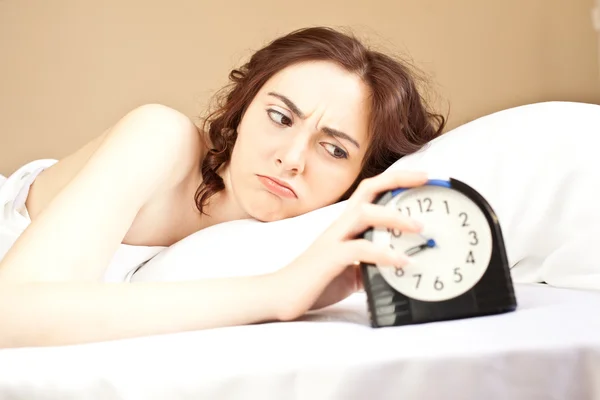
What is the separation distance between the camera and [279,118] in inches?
62.5

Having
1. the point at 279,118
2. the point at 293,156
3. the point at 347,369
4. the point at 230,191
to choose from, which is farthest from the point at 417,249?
the point at 230,191

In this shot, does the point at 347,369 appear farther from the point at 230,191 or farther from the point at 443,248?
the point at 230,191

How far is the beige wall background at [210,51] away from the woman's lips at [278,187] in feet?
3.65

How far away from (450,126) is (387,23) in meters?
0.43

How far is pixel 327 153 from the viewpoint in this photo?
1.60 metres

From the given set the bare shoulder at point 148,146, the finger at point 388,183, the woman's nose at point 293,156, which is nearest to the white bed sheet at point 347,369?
the finger at point 388,183

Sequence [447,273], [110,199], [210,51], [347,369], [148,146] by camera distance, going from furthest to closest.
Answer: [210,51], [148,146], [110,199], [447,273], [347,369]

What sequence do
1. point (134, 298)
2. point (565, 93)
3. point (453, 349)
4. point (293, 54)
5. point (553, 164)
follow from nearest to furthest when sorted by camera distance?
1. point (453, 349)
2. point (134, 298)
3. point (553, 164)
4. point (293, 54)
5. point (565, 93)

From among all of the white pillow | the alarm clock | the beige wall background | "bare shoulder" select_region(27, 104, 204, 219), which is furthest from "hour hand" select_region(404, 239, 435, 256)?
the beige wall background

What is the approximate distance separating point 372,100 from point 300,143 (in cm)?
26

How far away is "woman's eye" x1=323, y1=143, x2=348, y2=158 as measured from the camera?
1.60 m

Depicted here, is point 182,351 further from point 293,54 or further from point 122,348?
point 293,54

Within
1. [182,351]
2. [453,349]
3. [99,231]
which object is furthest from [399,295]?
[99,231]

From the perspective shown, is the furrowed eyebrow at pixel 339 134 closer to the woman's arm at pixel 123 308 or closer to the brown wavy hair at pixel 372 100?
the brown wavy hair at pixel 372 100
